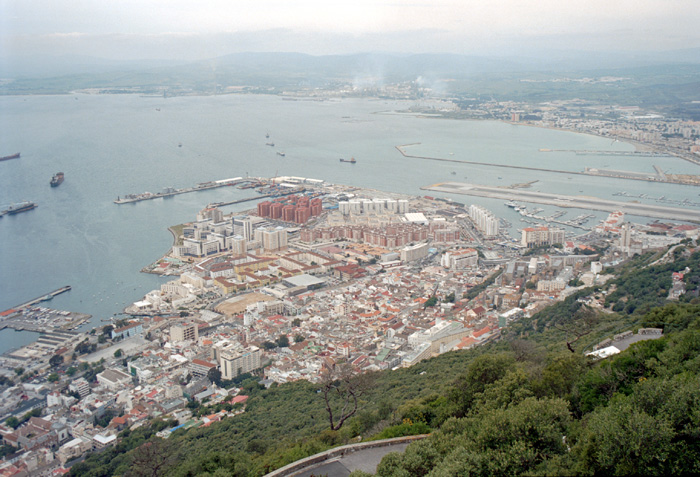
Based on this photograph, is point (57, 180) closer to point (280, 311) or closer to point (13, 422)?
point (280, 311)

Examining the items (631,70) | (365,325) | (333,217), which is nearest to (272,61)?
(631,70)

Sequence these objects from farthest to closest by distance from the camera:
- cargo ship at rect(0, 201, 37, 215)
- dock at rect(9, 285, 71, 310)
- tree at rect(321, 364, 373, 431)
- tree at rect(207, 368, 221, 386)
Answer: cargo ship at rect(0, 201, 37, 215), dock at rect(9, 285, 71, 310), tree at rect(207, 368, 221, 386), tree at rect(321, 364, 373, 431)

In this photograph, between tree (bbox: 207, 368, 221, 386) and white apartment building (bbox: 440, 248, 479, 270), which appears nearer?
tree (bbox: 207, 368, 221, 386)

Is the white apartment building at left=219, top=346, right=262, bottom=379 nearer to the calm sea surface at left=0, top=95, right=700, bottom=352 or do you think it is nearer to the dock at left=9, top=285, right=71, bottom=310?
the calm sea surface at left=0, top=95, right=700, bottom=352

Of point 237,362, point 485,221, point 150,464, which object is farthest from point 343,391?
point 485,221

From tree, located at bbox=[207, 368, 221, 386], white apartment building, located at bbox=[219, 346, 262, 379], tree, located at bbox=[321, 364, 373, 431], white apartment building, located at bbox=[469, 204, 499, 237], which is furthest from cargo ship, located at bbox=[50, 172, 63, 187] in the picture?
tree, located at bbox=[321, 364, 373, 431]
